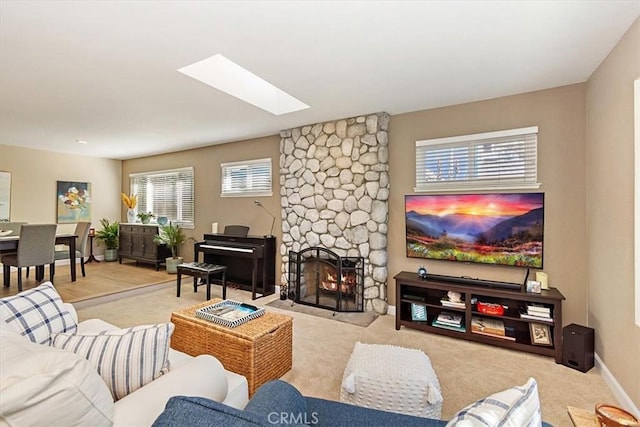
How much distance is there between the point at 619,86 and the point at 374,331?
288 cm

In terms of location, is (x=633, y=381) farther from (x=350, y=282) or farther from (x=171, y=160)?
(x=171, y=160)

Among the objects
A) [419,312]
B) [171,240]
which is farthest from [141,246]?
[419,312]

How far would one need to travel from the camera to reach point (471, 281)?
3.10m

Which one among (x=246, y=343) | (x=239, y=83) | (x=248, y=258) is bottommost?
(x=246, y=343)

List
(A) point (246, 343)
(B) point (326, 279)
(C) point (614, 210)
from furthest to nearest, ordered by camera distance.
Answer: (B) point (326, 279), (C) point (614, 210), (A) point (246, 343)

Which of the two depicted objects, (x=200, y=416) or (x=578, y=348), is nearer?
(x=200, y=416)

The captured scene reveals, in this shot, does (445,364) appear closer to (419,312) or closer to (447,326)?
(447,326)

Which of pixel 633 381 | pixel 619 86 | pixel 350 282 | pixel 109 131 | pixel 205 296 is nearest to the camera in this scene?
pixel 633 381

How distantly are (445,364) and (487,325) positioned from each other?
765 millimetres

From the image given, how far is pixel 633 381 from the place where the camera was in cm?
193

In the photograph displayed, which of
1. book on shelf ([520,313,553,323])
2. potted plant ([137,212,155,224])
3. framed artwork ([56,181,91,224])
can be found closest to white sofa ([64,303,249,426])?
book on shelf ([520,313,553,323])

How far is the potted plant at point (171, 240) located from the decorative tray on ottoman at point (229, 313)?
3.61m

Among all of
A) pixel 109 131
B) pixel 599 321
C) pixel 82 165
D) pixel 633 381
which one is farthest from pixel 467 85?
pixel 82 165

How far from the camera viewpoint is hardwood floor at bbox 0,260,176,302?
166 inches
